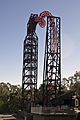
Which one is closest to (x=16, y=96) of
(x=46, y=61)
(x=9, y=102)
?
(x=9, y=102)

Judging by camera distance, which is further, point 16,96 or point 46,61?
point 16,96

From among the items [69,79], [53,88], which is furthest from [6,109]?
[53,88]

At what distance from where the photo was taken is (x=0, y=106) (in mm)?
97250

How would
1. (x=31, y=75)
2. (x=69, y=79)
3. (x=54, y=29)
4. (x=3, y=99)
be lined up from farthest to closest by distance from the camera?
(x=3, y=99)
(x=69, y=79)
(x=31, y=75)
(x=54, y=29)

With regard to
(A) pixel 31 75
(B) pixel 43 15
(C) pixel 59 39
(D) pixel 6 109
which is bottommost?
(D) pixel 6 109

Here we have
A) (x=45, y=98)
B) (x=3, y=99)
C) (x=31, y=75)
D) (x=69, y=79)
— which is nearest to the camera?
(x=45, y=98)

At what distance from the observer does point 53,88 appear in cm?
5997

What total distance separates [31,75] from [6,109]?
99.3 feet

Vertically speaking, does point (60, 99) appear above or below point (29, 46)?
below

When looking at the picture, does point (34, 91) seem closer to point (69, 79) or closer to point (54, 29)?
point (54, 29)

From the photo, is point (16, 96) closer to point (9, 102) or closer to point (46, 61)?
point (9, 102)

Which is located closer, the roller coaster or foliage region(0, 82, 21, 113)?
the roller coaster

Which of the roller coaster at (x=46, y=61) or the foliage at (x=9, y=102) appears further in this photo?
the foliage at (x=9, y=102)

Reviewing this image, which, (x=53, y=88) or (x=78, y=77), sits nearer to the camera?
(x=53, y=88)
